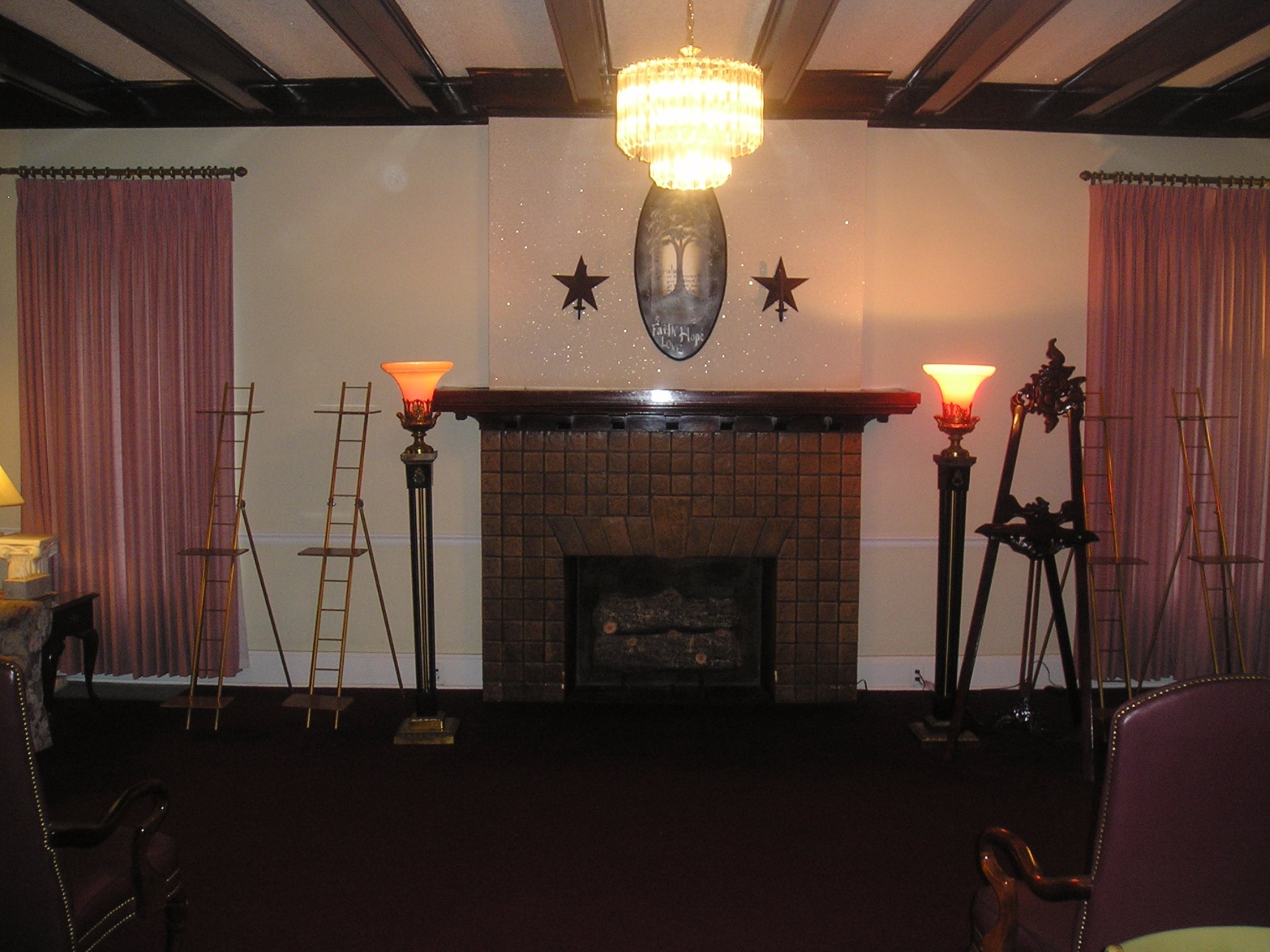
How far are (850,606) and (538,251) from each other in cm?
226

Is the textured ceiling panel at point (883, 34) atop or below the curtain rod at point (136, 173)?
atop

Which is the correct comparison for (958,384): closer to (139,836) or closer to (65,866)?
(139,836)

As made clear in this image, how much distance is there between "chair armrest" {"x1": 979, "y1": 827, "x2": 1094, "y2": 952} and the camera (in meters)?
1.84

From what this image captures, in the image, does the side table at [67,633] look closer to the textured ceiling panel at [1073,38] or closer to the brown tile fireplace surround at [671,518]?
the brown tile fireplace surround at [671,518]

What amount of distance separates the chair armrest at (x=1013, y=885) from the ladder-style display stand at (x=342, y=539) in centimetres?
300

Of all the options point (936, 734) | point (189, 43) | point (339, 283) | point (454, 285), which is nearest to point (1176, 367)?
point (936, 734)

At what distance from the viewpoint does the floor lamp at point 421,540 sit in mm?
3967

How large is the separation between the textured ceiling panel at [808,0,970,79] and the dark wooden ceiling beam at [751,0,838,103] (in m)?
0.17

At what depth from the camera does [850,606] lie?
4523 mm

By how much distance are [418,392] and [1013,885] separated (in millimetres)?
2914

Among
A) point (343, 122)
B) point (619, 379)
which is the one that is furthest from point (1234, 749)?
point (343, 122)

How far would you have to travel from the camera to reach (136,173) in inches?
177

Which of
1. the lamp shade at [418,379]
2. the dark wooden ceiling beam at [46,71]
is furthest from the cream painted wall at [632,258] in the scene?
the dark wooden ceiling beam at [46,71]

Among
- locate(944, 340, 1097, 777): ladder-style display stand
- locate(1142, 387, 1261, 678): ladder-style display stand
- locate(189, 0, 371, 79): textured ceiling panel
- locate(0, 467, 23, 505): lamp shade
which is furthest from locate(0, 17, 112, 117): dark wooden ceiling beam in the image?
locate(1142, 387, 1261, 678): ladder-style display stand
